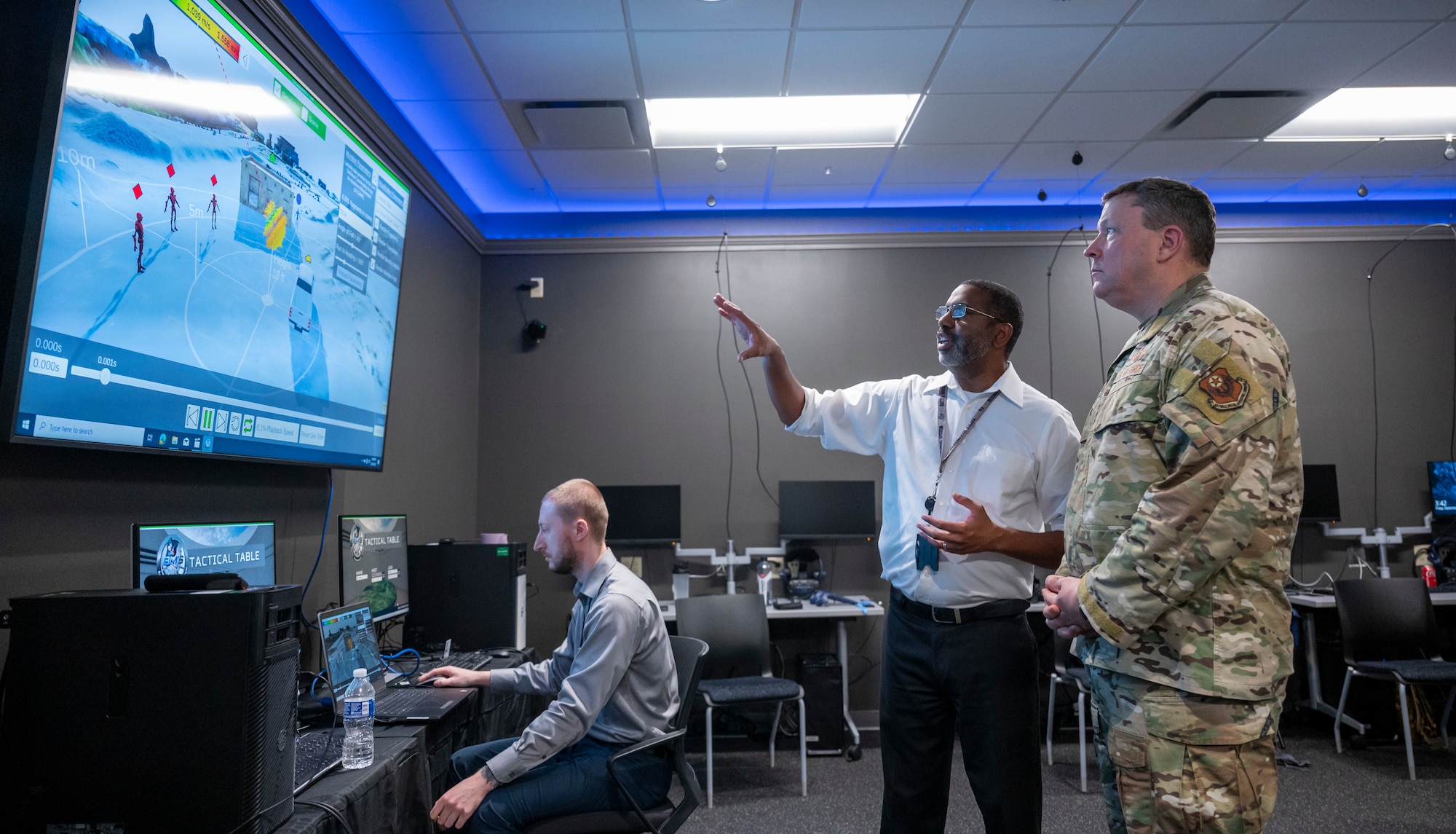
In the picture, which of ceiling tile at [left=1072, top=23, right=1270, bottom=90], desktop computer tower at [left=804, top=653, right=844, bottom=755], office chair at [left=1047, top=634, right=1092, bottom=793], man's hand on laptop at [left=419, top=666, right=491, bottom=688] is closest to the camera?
man's hand on laptop at [left=419, top=666, right=491, bottom=688]

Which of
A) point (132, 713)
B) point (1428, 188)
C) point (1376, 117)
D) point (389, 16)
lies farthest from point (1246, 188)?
point (132, 713)

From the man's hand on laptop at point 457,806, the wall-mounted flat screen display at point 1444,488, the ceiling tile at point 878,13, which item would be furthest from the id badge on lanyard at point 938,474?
the wall-mounted flat screen display at point 1444,488

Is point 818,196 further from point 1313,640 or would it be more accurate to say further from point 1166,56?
point 1313,640

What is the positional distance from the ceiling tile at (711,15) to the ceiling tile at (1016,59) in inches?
30.6

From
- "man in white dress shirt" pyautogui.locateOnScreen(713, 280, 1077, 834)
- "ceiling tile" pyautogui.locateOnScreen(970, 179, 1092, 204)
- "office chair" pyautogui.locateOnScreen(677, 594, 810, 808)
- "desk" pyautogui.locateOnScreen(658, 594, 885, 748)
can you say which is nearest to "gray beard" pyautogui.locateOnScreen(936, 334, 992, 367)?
"man in white dress shirt" pyautogui.locateOnScreen(713, 280, 1077, 834)

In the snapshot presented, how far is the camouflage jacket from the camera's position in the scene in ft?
4.12

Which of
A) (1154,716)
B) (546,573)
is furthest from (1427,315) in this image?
(546,573)

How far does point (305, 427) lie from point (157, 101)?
3.51ft

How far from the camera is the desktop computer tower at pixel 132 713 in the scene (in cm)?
128

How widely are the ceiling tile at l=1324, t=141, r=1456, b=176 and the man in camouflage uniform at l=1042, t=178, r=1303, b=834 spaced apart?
4.26 metres

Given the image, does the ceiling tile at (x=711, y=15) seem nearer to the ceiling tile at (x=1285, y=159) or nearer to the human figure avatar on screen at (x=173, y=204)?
the human figure avatar on screen at (x=173, y=204)

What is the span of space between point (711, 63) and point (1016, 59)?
51.7 inches

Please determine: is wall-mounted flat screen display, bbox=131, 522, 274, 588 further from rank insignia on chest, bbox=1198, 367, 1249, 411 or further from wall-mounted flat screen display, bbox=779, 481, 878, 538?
wall-mounted flat screen display, bbox=779, 481, 878, 538

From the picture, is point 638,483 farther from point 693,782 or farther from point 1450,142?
point 1450,142
